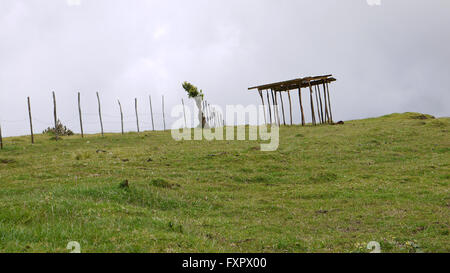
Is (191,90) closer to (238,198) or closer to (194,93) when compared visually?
(194,93)

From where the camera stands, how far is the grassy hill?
912 centimetres

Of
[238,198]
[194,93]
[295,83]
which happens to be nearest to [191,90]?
[194,93]

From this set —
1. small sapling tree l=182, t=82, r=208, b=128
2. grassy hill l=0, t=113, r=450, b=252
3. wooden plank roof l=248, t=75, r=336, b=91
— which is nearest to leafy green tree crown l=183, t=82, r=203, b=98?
small sapling tree l=182, t=82, r=208, b=128

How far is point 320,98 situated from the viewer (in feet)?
153

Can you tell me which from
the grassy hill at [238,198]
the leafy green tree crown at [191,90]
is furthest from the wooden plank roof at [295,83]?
the leafy green tree crown at [191,90]

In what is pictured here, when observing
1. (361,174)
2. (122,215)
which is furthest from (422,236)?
(361,174)

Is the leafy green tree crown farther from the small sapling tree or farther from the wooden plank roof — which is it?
the wooden plank roof

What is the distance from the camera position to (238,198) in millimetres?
15922

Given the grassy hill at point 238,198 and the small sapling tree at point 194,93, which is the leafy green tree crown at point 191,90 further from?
the grassy hill at point 238,198

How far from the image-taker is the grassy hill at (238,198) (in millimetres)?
9117
